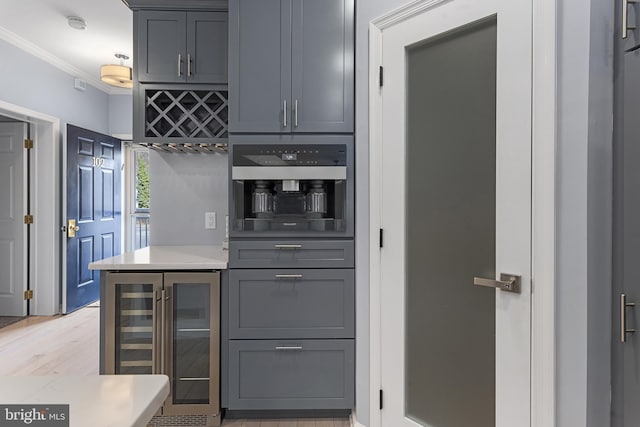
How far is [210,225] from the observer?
3.05 metres

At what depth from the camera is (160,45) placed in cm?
264

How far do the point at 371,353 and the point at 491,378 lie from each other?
2.15 ft

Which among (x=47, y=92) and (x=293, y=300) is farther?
(x=47, y=92)

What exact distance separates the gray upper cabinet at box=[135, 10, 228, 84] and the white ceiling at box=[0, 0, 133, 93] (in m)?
1.05

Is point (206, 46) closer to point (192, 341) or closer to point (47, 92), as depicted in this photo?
point (192, 341)

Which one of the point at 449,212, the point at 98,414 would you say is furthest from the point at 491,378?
the point at 98,414

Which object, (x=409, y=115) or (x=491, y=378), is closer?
(x=491, y=378)

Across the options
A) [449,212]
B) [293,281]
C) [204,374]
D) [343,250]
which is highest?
[449,212]

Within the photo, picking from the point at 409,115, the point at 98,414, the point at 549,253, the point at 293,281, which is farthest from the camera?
the point at 293,281

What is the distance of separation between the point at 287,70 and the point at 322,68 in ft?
0.65

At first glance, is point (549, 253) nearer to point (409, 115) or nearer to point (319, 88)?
point (409, 115)

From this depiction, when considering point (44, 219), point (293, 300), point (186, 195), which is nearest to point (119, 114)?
point (44, 219)

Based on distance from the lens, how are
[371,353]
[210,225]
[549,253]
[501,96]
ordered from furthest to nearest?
1. [210,225]
2. [371,353]
3. [501,96]
4. [549,253]

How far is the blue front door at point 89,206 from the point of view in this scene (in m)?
4.68
